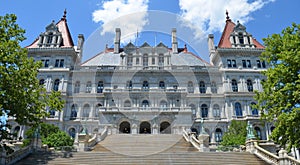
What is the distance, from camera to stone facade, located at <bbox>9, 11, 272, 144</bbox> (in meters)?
33.7

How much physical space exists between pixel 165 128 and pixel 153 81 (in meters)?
8.37

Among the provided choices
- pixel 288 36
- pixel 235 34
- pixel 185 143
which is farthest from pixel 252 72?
pixel 288 36

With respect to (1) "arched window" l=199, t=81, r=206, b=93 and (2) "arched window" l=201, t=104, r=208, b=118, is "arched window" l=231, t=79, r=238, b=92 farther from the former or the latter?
(2) "arched window" l=201, t=104, r=208, b=118

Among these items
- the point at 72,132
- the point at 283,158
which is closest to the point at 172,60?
the point at 72,132

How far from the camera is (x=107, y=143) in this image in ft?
70.4

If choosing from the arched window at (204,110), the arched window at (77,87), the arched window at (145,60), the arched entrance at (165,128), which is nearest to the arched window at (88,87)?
the arched window at (77,87)

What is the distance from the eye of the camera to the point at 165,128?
31.2 metres

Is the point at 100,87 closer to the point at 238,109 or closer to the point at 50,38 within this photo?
the point at 50,38

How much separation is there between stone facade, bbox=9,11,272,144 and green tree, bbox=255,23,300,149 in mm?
17694

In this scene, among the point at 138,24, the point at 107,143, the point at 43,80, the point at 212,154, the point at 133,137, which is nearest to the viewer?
the point at 138,24

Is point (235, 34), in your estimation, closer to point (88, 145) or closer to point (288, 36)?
point (288, 36)

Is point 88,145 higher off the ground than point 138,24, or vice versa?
point 138,24

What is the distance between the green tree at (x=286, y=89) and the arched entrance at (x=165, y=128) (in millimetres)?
16189

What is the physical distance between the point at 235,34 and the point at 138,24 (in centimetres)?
3146
